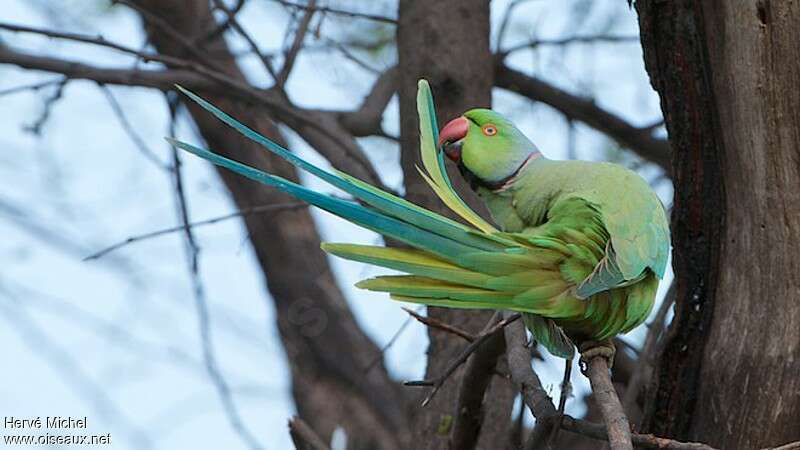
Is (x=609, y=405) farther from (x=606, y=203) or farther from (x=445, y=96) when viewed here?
(x=445, y=96)

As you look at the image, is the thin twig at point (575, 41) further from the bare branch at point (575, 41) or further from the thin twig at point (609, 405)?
the thin twig at point (609, 405)

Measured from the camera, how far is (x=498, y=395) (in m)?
2.93

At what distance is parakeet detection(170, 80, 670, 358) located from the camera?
5.65 feet

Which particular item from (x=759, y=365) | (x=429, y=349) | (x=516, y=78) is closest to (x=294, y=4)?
(x=516, y=78)

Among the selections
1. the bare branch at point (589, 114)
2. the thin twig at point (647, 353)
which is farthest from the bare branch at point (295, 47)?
the thin twig at point (647, 353)

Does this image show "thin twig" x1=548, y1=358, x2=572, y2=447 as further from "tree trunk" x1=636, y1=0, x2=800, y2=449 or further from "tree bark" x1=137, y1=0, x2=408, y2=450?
"tree bark" x1=137, y1=0, x2=408, y2=450

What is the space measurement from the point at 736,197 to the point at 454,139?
54 cm

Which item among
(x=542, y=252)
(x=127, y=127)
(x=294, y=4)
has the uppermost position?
(x=294, y=4)

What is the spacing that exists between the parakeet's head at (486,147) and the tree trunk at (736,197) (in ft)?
1.13

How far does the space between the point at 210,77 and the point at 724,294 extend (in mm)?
1528

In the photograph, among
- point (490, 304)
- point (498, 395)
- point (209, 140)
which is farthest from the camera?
point (209, 140)

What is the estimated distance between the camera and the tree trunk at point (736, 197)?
6.97 ft

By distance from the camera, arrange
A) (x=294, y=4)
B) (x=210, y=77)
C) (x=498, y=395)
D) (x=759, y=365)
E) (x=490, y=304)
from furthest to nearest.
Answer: (x=294, y=4)
(x=210, y=77)
(x=498, y=395)
(x=759, y=365)
(x=490, y=304)

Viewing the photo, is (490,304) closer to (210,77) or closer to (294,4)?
(210,77)
